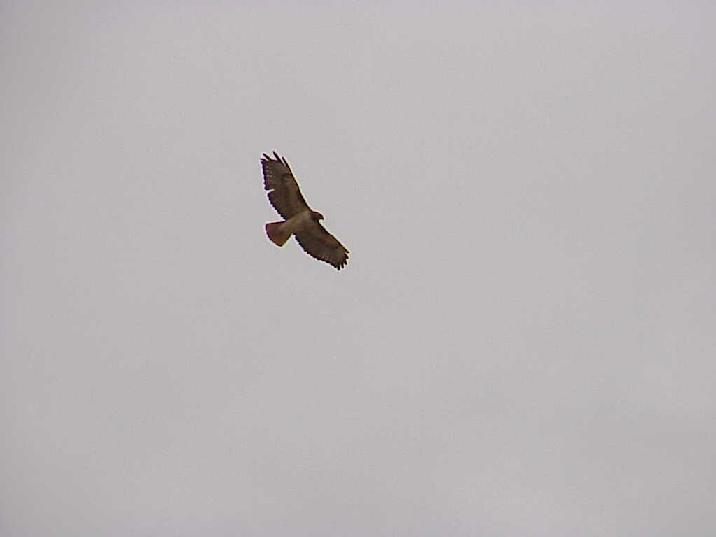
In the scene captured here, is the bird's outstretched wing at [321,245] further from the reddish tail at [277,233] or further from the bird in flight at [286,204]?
the reddish tail at [277,233]

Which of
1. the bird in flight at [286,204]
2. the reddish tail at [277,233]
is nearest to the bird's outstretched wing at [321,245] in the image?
the bird in flight at [286,204]

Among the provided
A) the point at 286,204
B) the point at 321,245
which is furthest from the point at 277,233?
the point at 321,245

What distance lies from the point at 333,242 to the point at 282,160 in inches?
75.7

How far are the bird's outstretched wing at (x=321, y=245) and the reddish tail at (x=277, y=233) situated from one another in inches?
18.2

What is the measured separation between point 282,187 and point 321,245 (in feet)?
4.83

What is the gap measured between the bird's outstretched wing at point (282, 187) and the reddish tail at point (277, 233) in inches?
16.6

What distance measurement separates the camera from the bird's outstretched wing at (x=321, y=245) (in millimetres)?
25703

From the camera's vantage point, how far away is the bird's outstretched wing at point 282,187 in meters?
25.4

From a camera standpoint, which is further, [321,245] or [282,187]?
[321,245]

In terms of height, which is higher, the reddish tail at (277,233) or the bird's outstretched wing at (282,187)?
the bird's outstretched wing at (282,187)

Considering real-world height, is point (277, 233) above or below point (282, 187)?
below

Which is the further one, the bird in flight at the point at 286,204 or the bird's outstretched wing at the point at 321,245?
the bird's outstretched wing at the point at 321,245

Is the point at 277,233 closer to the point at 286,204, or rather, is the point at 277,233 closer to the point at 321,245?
the point at 286,204

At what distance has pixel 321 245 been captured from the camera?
26219 millimetres
